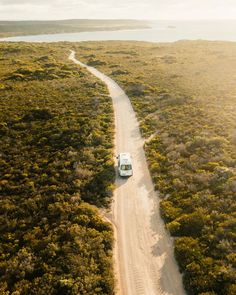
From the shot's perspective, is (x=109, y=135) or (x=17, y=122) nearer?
(x=109, y=135)

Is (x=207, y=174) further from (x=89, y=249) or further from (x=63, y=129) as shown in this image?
(x=63, y=129)

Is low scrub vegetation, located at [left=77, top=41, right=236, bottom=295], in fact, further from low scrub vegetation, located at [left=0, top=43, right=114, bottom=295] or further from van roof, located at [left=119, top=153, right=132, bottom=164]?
low scrub vegetation, located at [left=0, top=43, right=114, bottom=295]

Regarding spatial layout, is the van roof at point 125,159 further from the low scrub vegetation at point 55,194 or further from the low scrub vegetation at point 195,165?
the low scrub vegetation at point 195,165

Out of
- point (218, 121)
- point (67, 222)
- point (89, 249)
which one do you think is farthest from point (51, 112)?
point (89, 249)

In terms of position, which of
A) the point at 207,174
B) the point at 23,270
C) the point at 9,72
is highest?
the point at 9,72

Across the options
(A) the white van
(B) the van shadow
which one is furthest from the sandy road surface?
(A) the white van

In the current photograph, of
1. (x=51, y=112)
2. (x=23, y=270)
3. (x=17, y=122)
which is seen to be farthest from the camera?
(x=51, y=112)

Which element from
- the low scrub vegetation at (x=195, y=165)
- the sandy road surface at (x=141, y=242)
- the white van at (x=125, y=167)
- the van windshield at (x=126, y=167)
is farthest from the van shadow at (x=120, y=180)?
the low scrub vegetation at (x=195, y=165)

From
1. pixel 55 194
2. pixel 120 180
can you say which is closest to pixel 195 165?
pixel 120 180
